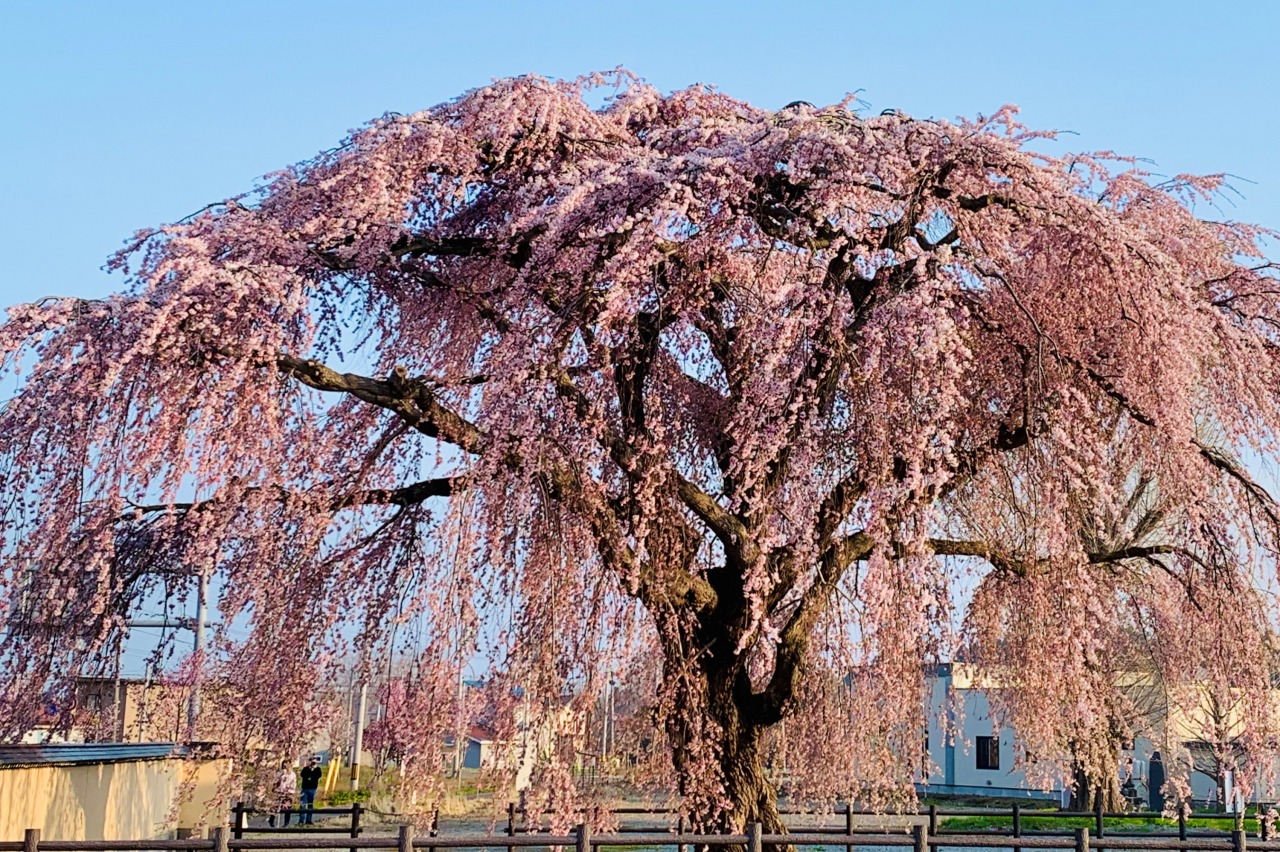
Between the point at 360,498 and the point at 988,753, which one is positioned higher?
the point at 360,498

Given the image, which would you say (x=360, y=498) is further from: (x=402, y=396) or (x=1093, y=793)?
(x=1093, y=793)

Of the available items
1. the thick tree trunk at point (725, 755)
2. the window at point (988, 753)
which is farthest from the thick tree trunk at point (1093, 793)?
the thick tree trunk at point (725, 755)

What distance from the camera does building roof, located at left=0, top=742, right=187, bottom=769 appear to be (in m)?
11.7

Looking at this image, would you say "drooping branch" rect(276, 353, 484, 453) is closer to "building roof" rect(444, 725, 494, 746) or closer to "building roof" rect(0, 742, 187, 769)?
"building roof" rect(444, 725, 494, 746)

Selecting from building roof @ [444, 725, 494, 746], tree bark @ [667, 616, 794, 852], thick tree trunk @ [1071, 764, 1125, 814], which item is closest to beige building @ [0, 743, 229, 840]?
building roof @ [444, 725, 494, 746]

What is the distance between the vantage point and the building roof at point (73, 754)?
11.7 m

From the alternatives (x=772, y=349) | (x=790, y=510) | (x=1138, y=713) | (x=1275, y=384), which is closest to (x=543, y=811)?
(x=790, y=510)

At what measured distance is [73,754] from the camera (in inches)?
504

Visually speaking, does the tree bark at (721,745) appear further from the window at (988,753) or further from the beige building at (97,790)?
the window at (988,753)

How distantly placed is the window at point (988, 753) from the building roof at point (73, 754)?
3515cm

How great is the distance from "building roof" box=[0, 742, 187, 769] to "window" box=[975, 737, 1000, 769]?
1384 inches

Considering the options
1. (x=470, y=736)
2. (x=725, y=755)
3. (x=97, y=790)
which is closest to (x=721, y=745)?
(x=725, y=755)

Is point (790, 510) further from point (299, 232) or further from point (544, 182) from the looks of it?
point (299, 232)

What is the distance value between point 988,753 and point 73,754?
3809 centimetres
